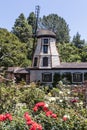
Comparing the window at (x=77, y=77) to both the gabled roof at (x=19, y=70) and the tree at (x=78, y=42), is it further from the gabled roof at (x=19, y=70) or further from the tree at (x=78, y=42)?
the tree at (x=78, y=42)

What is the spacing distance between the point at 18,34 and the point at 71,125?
226 feet

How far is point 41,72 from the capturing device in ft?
153

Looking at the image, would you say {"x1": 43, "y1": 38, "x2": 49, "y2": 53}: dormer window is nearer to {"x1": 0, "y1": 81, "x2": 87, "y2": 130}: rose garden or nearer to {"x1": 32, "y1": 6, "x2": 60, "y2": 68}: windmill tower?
{"x1": 32, "y1": 6, "x2": 60, "y2": 68}: windmill tower

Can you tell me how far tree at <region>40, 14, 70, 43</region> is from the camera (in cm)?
9671

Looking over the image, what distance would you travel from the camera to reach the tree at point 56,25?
9671 centimetres

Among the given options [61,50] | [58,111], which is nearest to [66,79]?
[61,50]

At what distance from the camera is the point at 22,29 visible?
76.9m

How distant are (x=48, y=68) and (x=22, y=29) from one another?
104 feet

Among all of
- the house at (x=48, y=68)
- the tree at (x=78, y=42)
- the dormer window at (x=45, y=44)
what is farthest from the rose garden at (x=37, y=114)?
the tree at (x=78, y=42)

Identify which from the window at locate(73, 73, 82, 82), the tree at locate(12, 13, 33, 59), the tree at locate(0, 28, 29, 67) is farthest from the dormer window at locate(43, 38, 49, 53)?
the tree at locate(12, 13, 33, 59)

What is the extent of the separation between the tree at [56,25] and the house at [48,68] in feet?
161

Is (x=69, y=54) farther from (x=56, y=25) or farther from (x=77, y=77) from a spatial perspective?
(x=56, y=25)

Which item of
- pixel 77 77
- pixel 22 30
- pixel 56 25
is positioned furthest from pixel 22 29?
pixel 77 77

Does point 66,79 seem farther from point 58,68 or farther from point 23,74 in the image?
point 23,74
